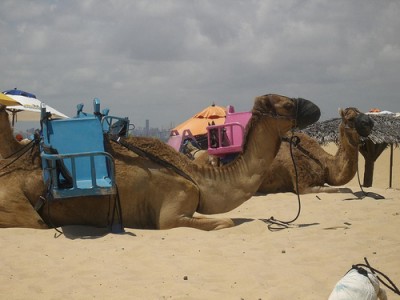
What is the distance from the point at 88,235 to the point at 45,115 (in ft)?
4.48

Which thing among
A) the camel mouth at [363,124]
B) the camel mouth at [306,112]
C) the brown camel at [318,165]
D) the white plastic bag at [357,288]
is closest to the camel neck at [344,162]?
the brown camel at [318,165]

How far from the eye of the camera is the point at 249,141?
21.2 ft

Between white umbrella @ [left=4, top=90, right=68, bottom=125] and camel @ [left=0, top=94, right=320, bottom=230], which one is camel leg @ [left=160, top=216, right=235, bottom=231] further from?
white umbrella @ [left=4, top=90, right=68, bottom=125]

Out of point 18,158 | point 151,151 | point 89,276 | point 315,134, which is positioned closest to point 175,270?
point 89,276

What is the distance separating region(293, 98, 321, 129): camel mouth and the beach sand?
1.21 m

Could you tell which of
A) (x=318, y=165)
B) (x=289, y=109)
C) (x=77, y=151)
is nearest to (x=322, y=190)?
(x=318, y=165)

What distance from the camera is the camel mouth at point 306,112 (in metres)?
6.20

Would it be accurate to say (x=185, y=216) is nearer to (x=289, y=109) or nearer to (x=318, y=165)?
(x=289, y=109)

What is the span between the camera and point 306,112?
6199mm

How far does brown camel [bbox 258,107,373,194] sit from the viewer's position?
8.99m

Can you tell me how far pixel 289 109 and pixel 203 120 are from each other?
11404mm

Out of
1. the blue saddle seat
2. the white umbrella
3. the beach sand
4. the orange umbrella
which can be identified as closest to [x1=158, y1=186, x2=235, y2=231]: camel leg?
the beach sand

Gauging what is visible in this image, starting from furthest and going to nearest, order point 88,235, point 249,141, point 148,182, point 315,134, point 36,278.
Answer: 1. point 315,134
2. point 249,141
3. point 148,182
4. point 88,235
5. point 36,278

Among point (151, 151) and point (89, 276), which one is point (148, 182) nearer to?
point (151, 151)
